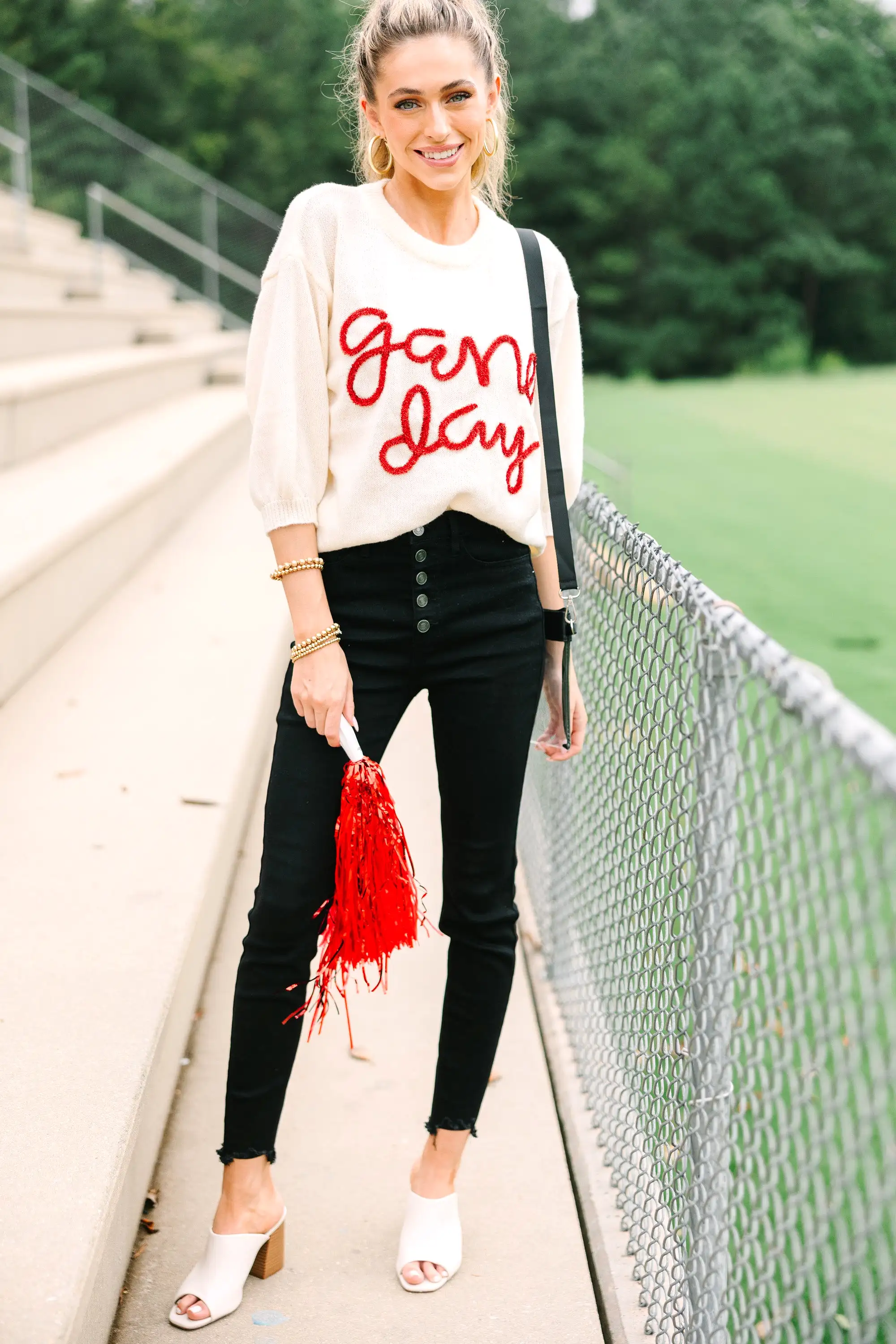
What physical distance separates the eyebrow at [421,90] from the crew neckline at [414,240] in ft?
0.35

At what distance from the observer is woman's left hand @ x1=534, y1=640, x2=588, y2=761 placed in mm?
1880

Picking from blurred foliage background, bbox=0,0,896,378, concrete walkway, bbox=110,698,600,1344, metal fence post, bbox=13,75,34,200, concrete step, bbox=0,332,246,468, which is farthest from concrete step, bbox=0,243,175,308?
blurred foliage background, bbox=0,0,896,378

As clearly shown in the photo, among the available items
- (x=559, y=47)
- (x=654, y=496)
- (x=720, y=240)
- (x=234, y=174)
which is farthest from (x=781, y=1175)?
(x=559, y=47)

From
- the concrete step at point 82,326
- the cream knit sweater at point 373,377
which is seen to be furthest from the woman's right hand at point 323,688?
the concrete step at point 82,326

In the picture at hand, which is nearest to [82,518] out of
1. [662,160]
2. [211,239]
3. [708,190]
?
[211,239]

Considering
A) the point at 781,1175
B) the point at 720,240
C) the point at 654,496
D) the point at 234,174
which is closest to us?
the point at 781,1175

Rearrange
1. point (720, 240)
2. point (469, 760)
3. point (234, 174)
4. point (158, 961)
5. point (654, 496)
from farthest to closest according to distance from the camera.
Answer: point (720, 240), point (234, 174), point (654, 496), point (158, 961), point (469, 760)

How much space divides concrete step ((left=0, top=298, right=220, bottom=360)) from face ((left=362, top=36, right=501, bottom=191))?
3.99 m

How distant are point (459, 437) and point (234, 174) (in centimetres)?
2889

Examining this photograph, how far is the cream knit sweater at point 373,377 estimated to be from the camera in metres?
1.56

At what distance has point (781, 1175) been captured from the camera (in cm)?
136

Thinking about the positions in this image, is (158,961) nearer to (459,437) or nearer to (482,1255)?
(482,1255)

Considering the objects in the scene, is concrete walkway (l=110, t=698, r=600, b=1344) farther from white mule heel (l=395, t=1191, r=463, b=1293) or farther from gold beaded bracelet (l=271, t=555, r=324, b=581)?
gold beaded bracelet (l=271, t=555, r=324, b=581)

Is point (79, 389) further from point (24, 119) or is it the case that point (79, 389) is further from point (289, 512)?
point (24, 119)
